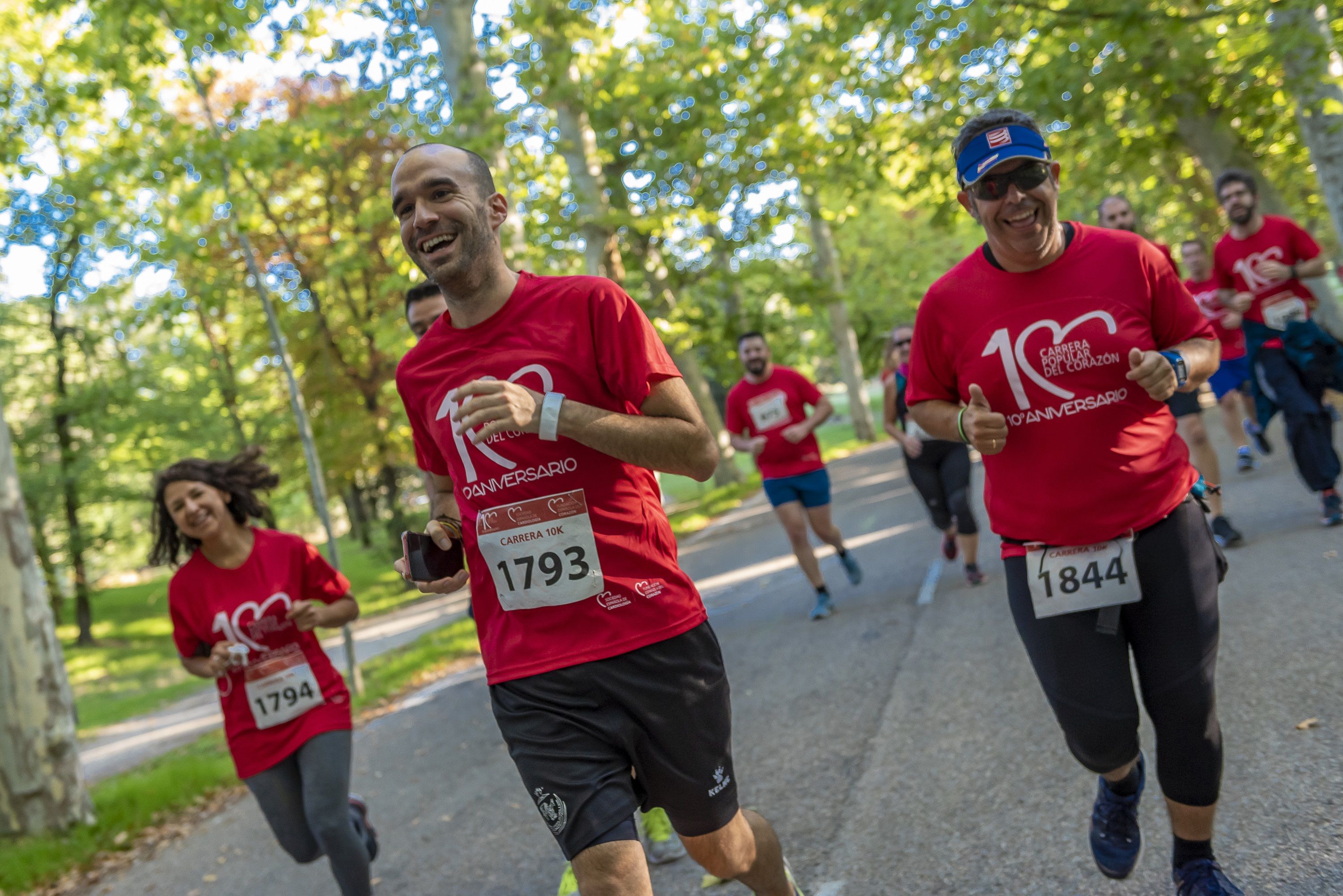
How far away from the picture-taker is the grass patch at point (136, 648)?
17906 millimetres

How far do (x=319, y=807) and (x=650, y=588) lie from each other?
220 centimetres

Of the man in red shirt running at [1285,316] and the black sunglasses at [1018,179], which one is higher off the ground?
the black sunglasses at [1018,179]

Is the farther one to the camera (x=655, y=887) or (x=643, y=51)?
(x=643, y=51)

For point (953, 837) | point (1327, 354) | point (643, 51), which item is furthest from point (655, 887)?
point (643, 51)

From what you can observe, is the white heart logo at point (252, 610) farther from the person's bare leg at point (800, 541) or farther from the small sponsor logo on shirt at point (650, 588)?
the person's bare leg at point (800, 541)

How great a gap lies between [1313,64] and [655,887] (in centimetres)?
913

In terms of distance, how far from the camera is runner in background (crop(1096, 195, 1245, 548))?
7.76m

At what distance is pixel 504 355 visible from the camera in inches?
118

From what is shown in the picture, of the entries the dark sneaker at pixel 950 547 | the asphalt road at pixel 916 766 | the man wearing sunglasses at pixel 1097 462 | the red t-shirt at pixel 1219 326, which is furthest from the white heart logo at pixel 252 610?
the red t-shirt at pixel 1219 326

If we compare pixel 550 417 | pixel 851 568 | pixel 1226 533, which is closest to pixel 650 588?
pixel 550 417

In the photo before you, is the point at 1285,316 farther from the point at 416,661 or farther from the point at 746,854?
the point at 416,661

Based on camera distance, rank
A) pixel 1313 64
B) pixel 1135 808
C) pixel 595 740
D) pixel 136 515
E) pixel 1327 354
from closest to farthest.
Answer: pixel 595 740 → pixel 1135 808 → pixel 1327 354 → pixel 1313 64 → pixel 136 515

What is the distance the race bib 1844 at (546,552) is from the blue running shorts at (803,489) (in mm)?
6481

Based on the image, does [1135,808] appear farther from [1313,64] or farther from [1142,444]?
[1313,64]
